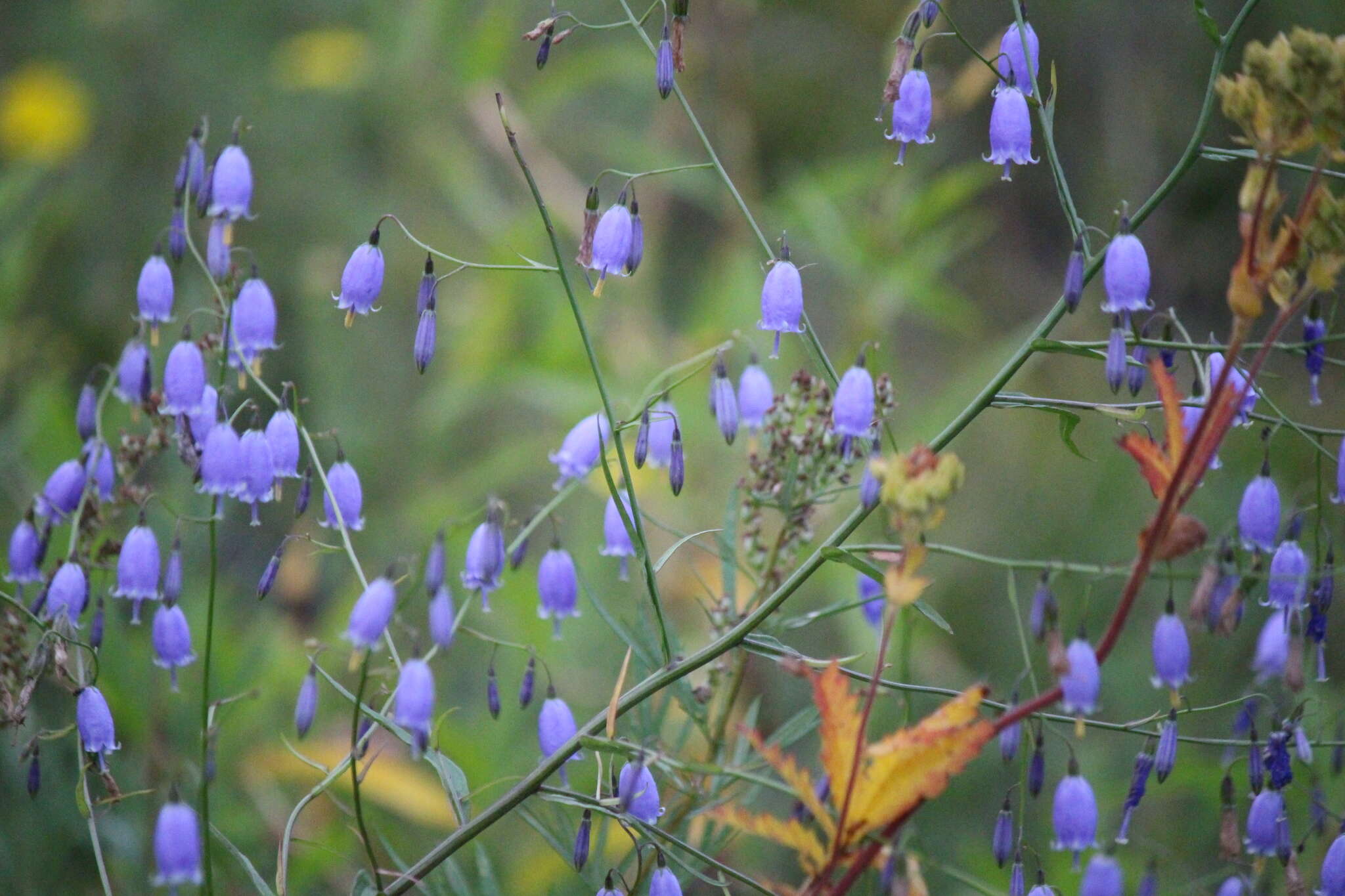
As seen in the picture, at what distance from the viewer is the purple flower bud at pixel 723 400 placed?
1.70 metres

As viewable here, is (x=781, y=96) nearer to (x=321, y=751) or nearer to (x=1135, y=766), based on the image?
(x=321, y=751)

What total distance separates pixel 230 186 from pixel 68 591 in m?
0.58

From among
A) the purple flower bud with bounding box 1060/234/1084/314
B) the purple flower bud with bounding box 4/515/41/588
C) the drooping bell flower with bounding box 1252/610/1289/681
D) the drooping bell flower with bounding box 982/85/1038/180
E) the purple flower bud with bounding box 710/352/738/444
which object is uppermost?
the drooping bell flower with bounding box 982/85/1038/180

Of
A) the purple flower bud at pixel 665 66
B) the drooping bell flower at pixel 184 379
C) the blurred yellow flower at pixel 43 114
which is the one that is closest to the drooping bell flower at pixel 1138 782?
the purple flower bud at pixel 665 66

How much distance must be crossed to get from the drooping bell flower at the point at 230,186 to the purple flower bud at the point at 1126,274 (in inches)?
43.9

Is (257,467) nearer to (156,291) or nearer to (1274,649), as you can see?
(156,291)

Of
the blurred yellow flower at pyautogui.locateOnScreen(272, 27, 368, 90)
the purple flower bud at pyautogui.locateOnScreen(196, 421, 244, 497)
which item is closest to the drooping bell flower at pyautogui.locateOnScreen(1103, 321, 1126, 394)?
the purple flower bud at pyautogui.locateOnScreen(196, 421, 244, 497)

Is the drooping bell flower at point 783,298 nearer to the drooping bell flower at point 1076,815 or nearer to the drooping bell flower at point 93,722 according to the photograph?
the drooping bell flower at point 1076,815

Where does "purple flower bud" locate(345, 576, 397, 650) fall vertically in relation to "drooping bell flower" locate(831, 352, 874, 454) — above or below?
below

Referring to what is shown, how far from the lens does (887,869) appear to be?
1063 millimetres

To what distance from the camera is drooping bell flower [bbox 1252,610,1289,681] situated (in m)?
1.41

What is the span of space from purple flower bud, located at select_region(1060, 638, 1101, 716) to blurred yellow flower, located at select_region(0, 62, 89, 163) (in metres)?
4.51

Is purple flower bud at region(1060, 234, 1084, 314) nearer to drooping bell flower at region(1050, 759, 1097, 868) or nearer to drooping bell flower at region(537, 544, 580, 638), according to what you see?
drooping bell flower at region(1050, 759, 1097, 868)

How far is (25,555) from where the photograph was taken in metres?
1.60
